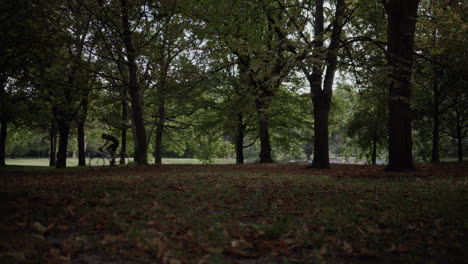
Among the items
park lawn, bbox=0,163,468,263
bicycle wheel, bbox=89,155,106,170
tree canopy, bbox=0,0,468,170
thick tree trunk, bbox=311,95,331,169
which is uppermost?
tree canopy, bbox=0,0,468,170

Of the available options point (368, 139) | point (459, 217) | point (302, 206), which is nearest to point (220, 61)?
point (368, 139)

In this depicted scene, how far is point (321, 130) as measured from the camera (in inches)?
587

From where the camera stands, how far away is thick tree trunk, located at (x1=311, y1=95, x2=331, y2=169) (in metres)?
14.9

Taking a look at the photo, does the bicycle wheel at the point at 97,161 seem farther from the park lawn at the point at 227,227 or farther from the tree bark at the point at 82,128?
the park lawn at the point at 227,227

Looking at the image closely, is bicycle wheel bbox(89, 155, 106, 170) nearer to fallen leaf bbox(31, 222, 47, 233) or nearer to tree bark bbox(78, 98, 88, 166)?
tree bark bbox(78, 98, 88, 166)

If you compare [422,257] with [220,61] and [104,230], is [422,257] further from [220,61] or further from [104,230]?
[220,61]

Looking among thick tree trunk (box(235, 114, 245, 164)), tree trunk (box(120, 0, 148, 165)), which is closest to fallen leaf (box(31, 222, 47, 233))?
tree trunk (box(120, 0, 148, 165))

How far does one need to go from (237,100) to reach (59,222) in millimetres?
15101

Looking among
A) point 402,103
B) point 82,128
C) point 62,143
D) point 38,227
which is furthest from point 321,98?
point 82,128

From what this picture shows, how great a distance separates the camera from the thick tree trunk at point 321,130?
1488 centimetres

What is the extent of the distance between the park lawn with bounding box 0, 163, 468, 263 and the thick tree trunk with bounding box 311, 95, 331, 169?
27.3ft

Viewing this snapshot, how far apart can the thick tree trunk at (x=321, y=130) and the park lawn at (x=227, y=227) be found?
831 cm

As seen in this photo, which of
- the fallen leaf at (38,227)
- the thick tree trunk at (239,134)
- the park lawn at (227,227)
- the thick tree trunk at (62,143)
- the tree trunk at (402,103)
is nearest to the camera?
the park lawn at (227,227)

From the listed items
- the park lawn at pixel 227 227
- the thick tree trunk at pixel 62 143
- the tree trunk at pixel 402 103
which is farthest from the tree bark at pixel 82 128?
the tree trunk at pixel 402 103
